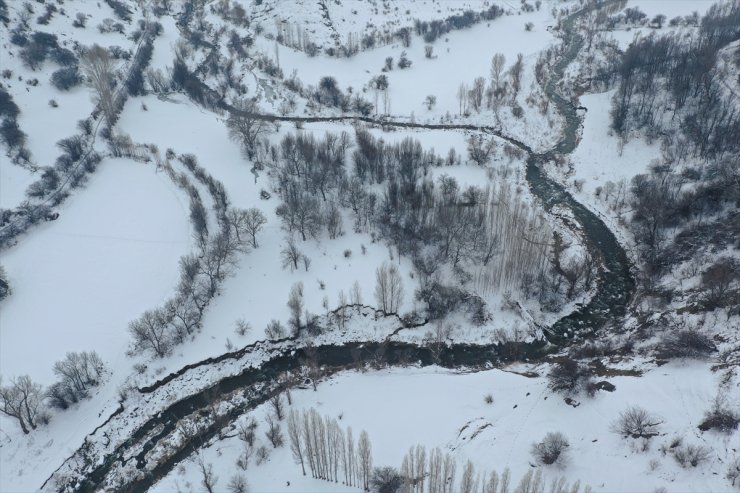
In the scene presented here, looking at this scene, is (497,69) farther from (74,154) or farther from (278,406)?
(278,406)

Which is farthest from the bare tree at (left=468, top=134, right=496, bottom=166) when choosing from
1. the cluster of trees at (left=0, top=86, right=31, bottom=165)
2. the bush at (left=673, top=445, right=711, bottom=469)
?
the cluster of trees at (left=0, top=86, right=31, bottom=165)

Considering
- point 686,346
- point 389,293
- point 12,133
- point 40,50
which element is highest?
point 40,50

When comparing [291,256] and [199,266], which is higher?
[291,256]

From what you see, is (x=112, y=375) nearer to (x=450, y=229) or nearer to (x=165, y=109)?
(x=450, y=229)

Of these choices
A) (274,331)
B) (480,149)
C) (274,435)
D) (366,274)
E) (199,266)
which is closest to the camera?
(274,435)

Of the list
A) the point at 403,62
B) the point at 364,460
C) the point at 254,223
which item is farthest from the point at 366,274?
the point at 403,62

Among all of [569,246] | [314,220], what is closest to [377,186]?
[314,220]

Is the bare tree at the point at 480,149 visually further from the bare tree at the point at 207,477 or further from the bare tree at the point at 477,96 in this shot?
the bare tree at the point at 207,477

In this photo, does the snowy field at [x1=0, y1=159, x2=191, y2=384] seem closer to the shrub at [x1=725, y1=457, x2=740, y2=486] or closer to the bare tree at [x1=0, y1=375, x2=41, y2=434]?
the bare tree at [x1=0, y1=375, x2=41, y2=434]
